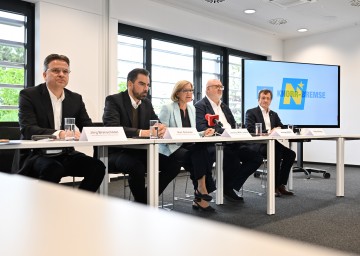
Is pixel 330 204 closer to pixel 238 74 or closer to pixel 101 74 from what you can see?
pixel 101 74

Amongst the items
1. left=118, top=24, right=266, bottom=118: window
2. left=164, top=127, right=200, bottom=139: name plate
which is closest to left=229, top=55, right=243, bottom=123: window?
left=118, top=24, right=266, bottom=118: window

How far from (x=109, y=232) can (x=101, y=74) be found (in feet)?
14.8

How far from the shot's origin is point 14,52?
4148mm

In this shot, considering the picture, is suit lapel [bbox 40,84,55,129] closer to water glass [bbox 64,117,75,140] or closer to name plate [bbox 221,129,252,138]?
water glass [bbox 64,117,75,140]

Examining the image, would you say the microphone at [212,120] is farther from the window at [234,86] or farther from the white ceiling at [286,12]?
the window at [234,86]

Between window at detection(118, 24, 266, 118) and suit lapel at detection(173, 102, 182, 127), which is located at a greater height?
window at detection(118, 24, 266, 118)

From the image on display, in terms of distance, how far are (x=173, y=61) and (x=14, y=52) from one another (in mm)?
2400

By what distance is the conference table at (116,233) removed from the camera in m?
0.30

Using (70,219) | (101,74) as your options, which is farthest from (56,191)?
(101,74)

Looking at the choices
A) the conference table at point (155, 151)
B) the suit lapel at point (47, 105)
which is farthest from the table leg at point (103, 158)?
the suit lapel at point (47, 105)

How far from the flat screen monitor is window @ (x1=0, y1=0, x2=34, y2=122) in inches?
122

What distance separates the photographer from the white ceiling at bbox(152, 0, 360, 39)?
17.6 ft

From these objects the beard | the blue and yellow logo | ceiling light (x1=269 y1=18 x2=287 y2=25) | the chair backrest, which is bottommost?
the chair backrest

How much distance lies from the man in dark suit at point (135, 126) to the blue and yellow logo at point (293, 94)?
130 inches
